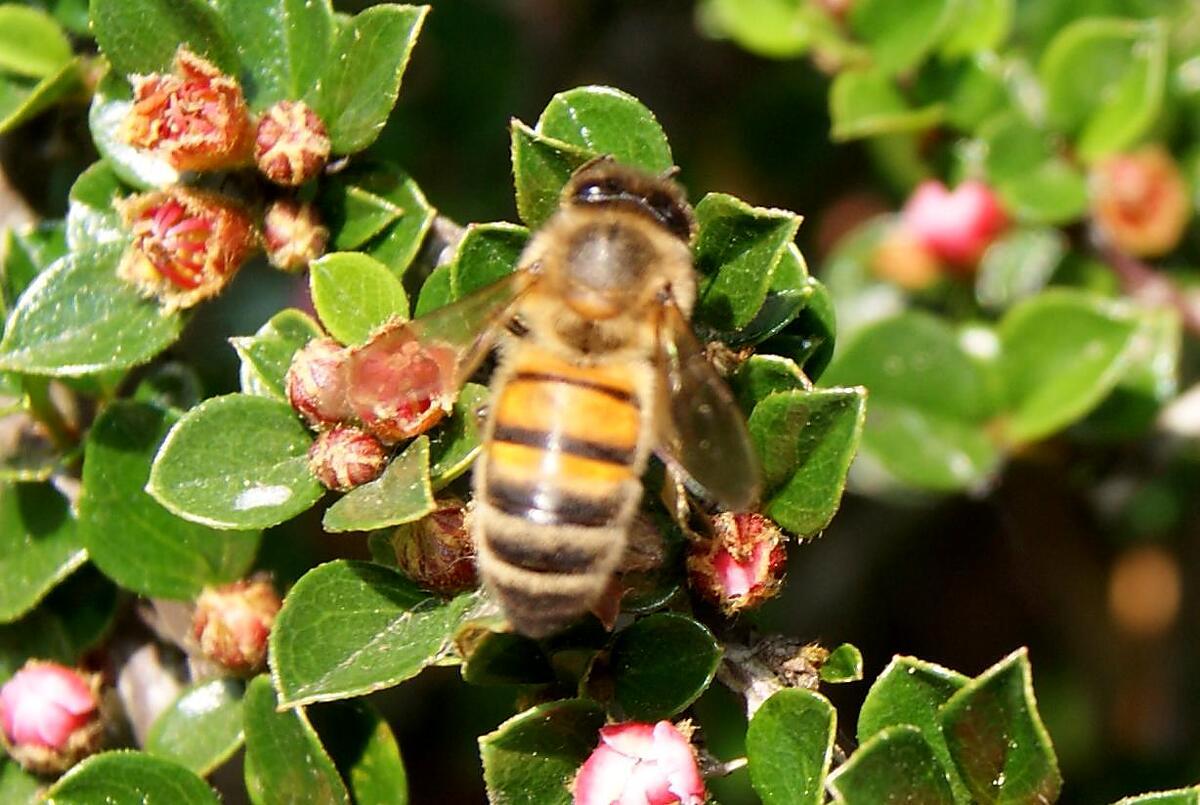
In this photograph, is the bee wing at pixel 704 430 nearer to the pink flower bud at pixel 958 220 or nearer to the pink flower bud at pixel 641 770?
the pink flower bud at pixel 641 770

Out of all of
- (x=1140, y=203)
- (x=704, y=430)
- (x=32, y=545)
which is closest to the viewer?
(x=704, y=430)

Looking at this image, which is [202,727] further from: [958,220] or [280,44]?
[958,220]

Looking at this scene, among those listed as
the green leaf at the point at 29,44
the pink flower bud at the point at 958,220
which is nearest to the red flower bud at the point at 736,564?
the green leaf at the point at 29,44

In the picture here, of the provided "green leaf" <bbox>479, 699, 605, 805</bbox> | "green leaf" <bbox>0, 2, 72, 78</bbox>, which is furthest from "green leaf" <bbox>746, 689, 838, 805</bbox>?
"green leaf" <bbox>0, 2, 72, 78</bbox>

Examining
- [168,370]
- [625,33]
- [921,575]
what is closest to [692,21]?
[625,33]

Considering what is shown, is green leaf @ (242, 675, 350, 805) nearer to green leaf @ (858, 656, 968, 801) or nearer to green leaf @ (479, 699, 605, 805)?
green leaf @ (479, 699, 605, 805)

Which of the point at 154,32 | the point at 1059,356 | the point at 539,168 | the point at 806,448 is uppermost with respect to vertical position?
the point at 154,32

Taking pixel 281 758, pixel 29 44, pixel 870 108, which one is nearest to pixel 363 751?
pixel 281 758
